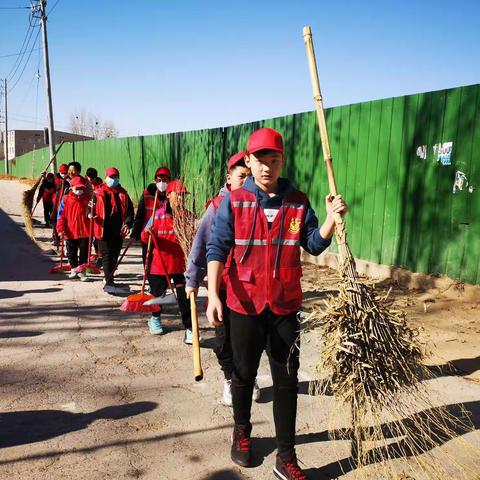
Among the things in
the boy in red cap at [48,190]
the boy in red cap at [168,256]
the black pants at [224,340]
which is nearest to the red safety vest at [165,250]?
the boy in red cap at [168,256]

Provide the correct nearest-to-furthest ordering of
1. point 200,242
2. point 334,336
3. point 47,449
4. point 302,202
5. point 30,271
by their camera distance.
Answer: point 334,336, point 302,202, point 47,449, point 200,242, point 30,271

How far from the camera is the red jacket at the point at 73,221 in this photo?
26.5 feet

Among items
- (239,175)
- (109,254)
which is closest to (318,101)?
(239,175)

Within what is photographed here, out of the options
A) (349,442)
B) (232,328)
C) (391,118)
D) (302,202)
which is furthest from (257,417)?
(391,118)

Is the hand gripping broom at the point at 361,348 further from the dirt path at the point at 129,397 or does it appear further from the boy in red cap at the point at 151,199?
the boy in red cap at the point at 151,199

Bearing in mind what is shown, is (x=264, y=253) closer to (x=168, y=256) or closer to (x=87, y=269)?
(x=168, y=256)

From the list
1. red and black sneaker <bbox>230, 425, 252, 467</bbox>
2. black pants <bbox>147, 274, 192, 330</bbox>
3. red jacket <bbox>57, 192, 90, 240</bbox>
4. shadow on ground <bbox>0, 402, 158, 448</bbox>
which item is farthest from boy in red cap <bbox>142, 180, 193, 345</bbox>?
red jacket <bbox>57, 192, 90, 240</bbox>

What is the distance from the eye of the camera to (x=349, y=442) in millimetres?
3150

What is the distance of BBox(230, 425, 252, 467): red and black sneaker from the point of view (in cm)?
291

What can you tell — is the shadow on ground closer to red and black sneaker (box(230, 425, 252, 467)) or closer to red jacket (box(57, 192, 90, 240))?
red and black sneaker (box(230, 425, 252, 467))

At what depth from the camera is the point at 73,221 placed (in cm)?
809

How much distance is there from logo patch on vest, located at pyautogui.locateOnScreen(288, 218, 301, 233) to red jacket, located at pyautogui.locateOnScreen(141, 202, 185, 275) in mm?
2634

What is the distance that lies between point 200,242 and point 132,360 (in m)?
1.69

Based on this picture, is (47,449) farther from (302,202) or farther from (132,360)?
(302,202)
